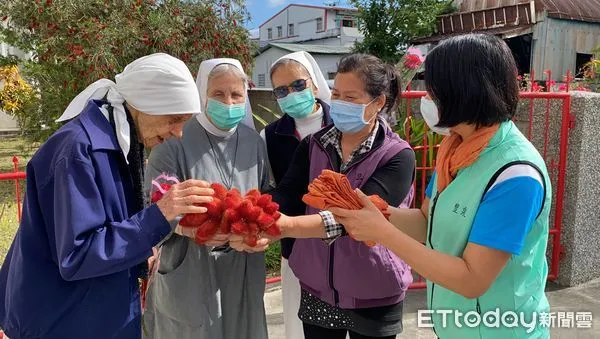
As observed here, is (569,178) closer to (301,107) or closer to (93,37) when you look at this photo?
(301,107)

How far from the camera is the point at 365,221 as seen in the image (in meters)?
1.62

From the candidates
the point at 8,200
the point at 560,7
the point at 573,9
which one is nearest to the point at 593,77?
the point at 8,200

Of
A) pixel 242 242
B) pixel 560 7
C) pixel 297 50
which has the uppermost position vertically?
pixel 560 7

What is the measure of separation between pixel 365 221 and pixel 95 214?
2.78 ft

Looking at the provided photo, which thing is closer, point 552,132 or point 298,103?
point 298,103

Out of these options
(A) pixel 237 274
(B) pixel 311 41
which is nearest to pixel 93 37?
(A) pixel 237 274

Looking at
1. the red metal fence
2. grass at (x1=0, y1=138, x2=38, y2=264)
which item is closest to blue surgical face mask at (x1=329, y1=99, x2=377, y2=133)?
the red metal fence

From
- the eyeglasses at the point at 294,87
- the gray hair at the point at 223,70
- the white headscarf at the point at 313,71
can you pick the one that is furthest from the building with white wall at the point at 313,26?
the gray hair at the point at 223,70

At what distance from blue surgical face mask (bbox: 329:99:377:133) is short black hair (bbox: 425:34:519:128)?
30.9 inches

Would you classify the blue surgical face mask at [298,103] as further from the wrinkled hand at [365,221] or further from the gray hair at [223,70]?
the wrinkled hand at [365,221]

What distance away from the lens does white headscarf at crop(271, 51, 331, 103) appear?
9.70 ft

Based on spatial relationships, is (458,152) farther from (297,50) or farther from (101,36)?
(297,50)

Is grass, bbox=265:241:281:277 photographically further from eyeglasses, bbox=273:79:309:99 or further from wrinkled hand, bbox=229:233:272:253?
wrinkled hand, bbox=229:233:272:253

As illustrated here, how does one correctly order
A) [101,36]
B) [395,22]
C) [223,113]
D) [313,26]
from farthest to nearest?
[313,26], [395,22], [101,36], [223,113]
